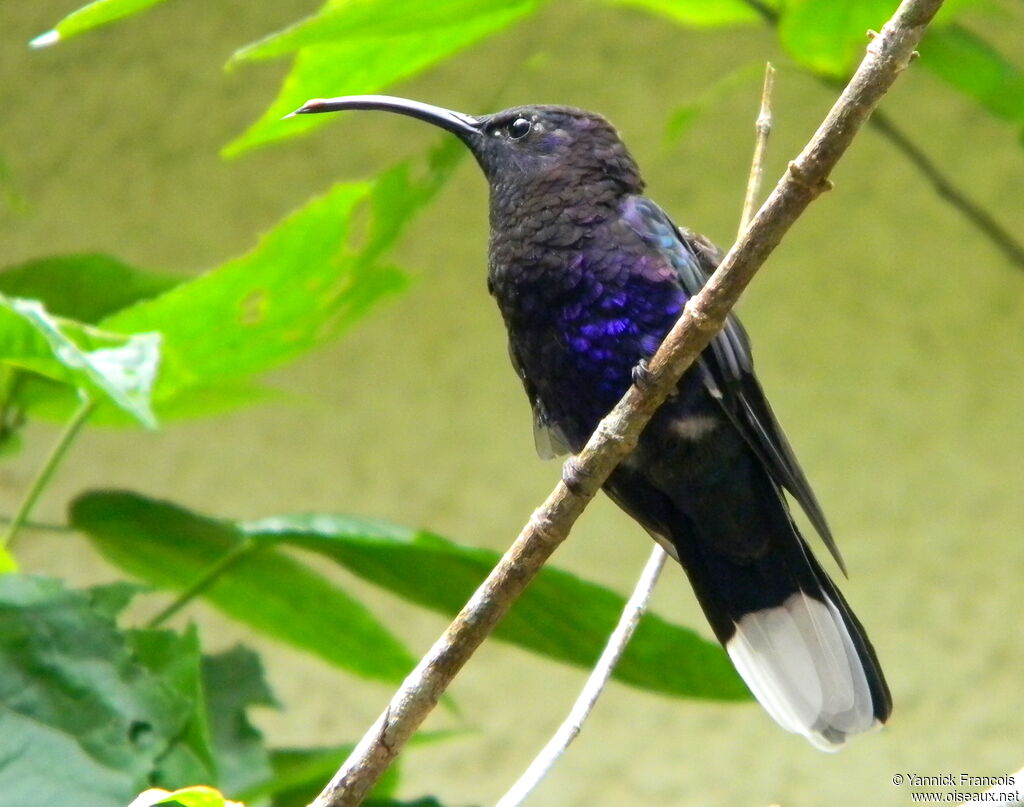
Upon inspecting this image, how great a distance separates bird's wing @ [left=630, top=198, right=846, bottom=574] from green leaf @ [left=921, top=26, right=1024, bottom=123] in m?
0.43

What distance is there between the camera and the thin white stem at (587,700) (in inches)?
41.0

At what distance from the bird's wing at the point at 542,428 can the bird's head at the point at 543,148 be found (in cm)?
17

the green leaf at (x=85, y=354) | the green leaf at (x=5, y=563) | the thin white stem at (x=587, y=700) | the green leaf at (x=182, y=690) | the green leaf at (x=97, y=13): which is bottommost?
the green leaf at (x=182, y=690)

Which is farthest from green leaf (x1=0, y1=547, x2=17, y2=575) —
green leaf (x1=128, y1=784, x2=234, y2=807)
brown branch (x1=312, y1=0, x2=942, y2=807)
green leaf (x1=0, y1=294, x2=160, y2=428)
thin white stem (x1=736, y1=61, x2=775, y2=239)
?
thin white stem (x1=736, y1=61, x2=775, y2=239)

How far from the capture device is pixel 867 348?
2.71 meters

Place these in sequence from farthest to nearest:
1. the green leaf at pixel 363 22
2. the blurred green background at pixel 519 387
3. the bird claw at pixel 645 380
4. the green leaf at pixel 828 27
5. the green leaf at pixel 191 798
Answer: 1. the blurred green background at pixel 519 387
2. the green leaf at pixel 828 27
3. the green leaf at pixel 363 22
4. the bird claw at pixel 645 380
5. the green leaf at pixel 191 798

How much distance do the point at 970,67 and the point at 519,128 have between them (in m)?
0.52

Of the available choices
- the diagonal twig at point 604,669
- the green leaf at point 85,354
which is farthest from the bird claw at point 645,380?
the green leaf at point 85,354

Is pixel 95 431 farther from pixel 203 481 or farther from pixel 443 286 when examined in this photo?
pixel 443 286

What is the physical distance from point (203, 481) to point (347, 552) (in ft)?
4.44

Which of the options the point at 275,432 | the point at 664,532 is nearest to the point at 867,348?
the point at 275,432

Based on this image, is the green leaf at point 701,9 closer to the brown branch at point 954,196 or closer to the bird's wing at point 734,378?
the brown branch at point 954,196

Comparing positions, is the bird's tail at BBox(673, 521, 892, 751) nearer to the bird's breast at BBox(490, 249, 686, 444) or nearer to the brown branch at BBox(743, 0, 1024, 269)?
the bird's breast at BBox(490, 249, 686, 444)

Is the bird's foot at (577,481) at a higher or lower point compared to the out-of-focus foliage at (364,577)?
higher
